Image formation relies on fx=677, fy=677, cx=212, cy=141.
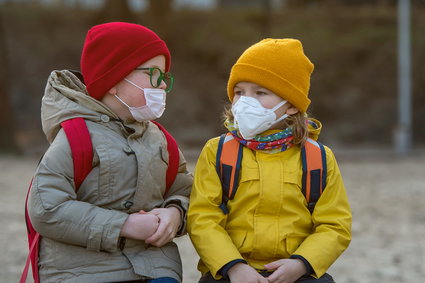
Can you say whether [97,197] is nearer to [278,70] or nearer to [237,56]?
[278,70]

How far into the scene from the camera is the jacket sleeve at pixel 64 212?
2.58 meters

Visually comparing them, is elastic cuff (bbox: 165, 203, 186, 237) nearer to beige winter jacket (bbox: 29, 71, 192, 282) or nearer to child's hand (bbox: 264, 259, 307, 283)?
beige winter jacket (bbox: 29, 71, 192, 282)

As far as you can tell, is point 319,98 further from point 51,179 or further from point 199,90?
point 51,179

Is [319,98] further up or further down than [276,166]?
further down

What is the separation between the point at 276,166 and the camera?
283 cm

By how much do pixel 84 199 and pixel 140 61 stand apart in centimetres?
61

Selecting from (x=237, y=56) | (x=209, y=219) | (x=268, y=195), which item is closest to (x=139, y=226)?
(x=209, y=219)

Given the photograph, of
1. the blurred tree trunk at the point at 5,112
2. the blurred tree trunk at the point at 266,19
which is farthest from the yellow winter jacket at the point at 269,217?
the blurred tree trunk at the point at 266,19

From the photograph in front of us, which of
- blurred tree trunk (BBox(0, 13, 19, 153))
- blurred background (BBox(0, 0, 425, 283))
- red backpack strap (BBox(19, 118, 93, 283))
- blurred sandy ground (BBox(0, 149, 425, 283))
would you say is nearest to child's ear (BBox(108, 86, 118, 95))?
red backpack strap (BBox(19, 118, 93, 283))

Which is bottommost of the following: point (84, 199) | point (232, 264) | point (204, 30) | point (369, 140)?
point (369, 140)

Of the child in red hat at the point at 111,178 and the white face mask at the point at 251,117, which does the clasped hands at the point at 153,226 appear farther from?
the white face mask at the point at 251,117

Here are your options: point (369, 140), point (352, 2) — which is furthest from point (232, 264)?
point (352, 2)

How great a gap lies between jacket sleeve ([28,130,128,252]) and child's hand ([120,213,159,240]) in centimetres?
3

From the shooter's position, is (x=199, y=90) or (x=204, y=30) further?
(x=204, y=30)
